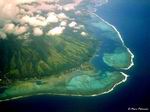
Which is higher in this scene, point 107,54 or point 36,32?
point 36,32

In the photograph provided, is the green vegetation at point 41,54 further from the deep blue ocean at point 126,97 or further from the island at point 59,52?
the deep blue ocean at point 126,97

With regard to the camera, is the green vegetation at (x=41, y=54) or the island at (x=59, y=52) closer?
the island at (x=59, y=52)

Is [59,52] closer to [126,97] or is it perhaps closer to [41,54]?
[41,54]

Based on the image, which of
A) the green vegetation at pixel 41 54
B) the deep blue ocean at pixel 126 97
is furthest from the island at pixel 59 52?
the deep blue ocean at pixel 126 97

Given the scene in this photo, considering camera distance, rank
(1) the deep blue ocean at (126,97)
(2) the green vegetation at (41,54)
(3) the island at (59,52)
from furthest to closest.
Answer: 1. (2) the green vegetation at (41,54)
2. (3) the island at (59,52)
3. (1) the deep blue ocean at (126,97)

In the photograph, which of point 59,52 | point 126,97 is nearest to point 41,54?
point 59,52

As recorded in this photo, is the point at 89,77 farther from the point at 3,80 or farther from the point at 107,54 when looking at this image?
the point at 3,80

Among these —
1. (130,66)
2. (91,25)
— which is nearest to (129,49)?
(130,66)

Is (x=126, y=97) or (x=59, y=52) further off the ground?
(x=59, y=52)
